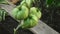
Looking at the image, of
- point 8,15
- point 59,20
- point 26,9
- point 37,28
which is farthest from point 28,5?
point 59,20

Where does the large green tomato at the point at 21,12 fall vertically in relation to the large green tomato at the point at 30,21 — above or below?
above

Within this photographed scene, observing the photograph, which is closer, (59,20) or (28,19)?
(28,19)

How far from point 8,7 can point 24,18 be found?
0.81 m

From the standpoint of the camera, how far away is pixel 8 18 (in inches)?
45.9

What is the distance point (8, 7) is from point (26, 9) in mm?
819

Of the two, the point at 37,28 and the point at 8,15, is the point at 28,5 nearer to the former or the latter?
the point at 37,28

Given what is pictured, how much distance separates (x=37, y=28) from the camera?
100cm

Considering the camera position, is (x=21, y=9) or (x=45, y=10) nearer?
(x=21, y=9)

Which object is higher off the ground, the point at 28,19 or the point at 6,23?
the point at 28,19

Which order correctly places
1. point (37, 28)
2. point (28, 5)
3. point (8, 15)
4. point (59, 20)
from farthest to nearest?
point (59, 20) < point (8, 15) < point (37, 28) < point (28, 5)

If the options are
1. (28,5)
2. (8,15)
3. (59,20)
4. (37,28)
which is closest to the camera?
(28,5)

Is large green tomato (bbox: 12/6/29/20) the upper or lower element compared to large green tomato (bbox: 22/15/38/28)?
A: upper

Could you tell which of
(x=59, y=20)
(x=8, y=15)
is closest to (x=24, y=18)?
(x=8, y=15)

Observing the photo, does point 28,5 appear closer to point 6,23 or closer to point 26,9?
point 26,9
